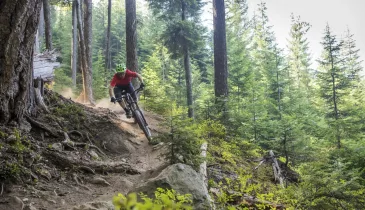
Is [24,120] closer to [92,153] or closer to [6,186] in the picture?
[92,153]

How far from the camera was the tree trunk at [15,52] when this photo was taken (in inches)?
Answer: 192

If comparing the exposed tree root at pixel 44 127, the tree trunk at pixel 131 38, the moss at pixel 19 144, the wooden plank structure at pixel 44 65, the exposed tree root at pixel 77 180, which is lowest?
the exposed tree root at pixel 77 180

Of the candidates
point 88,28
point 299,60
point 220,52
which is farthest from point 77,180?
point 299,60

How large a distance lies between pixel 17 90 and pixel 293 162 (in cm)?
746

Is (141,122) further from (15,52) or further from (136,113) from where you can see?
(15,52)

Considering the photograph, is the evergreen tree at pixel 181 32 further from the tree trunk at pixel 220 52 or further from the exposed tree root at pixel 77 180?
the exposed tree root at pixel 77 180

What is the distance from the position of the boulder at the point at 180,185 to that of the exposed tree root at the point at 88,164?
196 centimetres

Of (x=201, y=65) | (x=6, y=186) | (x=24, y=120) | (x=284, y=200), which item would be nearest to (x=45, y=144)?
(x=24, y=120)

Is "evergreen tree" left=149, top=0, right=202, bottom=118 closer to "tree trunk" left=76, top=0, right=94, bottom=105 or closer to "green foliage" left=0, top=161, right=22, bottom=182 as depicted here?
"tree trunk" left=76, top=0, right=94, bottom=105

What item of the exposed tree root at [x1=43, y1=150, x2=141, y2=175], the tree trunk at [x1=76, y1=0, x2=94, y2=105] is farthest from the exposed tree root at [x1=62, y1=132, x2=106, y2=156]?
the tree trunk at [x1=76, y1=0, x2=94, y2=105]

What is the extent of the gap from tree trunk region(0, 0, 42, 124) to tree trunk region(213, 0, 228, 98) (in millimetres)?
7684

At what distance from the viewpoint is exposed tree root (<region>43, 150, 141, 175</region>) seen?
5234mm

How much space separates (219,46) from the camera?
12430 mm

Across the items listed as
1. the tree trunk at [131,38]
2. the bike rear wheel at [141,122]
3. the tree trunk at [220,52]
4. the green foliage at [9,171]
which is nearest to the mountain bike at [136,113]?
the bike rear wheel at [141,122]
